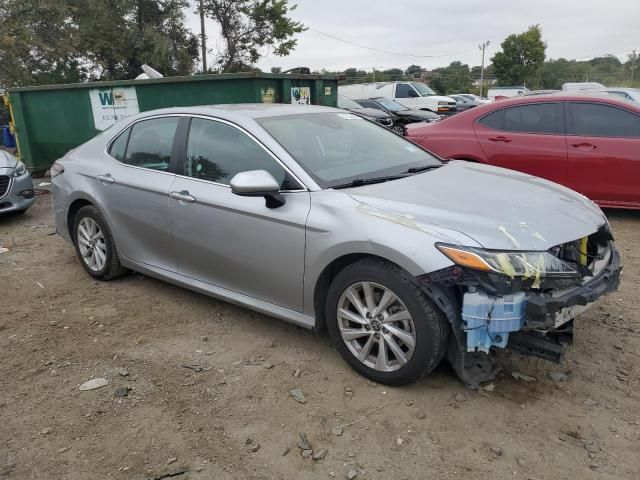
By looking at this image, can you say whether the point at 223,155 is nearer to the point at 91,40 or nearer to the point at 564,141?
the point at 564,141

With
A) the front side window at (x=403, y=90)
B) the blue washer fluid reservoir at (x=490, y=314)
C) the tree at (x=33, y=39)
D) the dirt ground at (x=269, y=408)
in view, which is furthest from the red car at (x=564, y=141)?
the front side window at (x=403, y=90)

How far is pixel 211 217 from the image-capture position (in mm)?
3732

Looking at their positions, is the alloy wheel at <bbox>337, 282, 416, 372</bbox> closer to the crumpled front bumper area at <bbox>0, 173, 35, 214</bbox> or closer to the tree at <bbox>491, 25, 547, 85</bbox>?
the crumpled front bumper area at <bbox>0, 173, 35, 214</bbox>

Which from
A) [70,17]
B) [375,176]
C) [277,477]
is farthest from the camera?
[70,17]

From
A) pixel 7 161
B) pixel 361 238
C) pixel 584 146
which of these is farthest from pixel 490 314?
pixel 7 161

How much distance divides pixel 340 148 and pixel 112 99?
606 centimetres

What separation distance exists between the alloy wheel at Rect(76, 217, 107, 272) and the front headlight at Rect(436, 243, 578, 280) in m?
3.16

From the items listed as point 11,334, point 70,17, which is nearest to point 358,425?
point 11,334

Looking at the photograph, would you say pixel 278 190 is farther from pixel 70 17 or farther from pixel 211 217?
pixel 70 17

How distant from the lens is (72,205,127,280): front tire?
15.4ft

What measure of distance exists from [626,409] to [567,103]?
445 cm

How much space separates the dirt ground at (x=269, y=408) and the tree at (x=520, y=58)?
5200 cm

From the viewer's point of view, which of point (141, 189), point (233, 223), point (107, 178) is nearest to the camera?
point (233, 223)

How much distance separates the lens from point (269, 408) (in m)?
3.02
